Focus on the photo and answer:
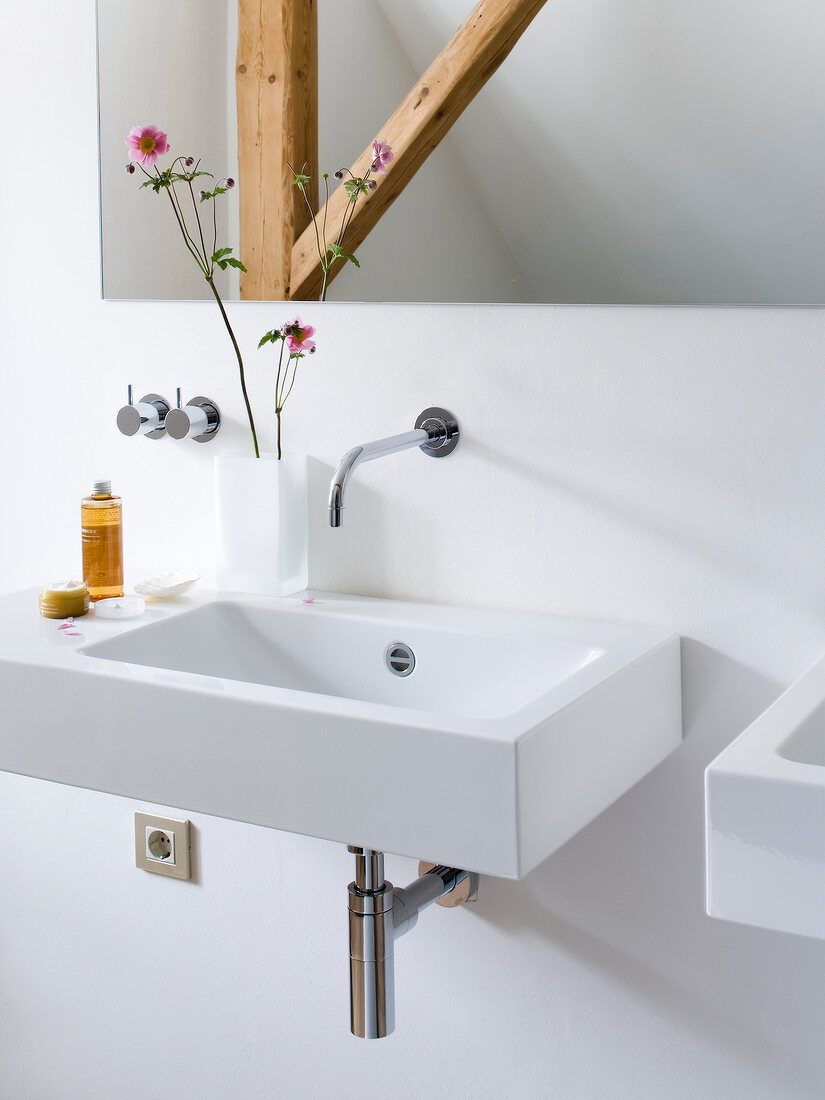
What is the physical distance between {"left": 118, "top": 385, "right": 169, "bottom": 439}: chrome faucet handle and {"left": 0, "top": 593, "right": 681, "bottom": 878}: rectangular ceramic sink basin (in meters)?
0.25

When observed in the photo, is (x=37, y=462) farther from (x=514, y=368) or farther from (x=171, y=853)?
(x=514, y=368)

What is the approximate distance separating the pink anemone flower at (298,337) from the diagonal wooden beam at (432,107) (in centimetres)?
11

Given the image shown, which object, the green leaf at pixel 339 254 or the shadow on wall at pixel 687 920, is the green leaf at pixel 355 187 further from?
the shadow on wall at pixel 687 920

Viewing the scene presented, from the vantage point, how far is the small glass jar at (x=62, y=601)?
1316mm

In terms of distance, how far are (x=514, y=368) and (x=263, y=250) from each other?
0.38 metres

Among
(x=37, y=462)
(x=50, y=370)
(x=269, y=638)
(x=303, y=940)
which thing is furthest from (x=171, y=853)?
(x=50, y=370)

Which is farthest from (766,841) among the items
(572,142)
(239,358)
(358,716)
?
(239,358)

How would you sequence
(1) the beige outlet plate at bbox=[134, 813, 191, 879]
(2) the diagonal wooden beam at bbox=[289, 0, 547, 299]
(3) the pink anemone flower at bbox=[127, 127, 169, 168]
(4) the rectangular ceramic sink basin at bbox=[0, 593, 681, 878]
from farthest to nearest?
(1) the beige outlet plate at bbox=[134, 813, 191, 879], (3) the pink anemone flower at bbox=[127, 127, 169, 168], (2) the diagonal wooden beam at bbox=[289, 0, 547, 299], (4) the rectangular ceramic sink basin at bbox=[0, 593, 681, 878]

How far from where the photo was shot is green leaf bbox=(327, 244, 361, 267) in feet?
4.59

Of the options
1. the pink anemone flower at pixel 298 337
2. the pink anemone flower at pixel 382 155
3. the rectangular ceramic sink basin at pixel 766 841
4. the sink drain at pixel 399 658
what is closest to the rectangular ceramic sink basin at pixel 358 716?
the sink drain at pixel 399 658

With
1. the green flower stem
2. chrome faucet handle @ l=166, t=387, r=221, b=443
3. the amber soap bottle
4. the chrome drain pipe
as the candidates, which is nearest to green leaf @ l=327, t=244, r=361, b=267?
the green flower stem

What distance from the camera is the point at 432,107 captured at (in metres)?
1.32

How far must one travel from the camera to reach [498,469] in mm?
1347

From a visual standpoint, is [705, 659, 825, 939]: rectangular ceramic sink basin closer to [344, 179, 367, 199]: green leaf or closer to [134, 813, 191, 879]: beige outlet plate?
[344, 179, 367, 199]: green leaf
